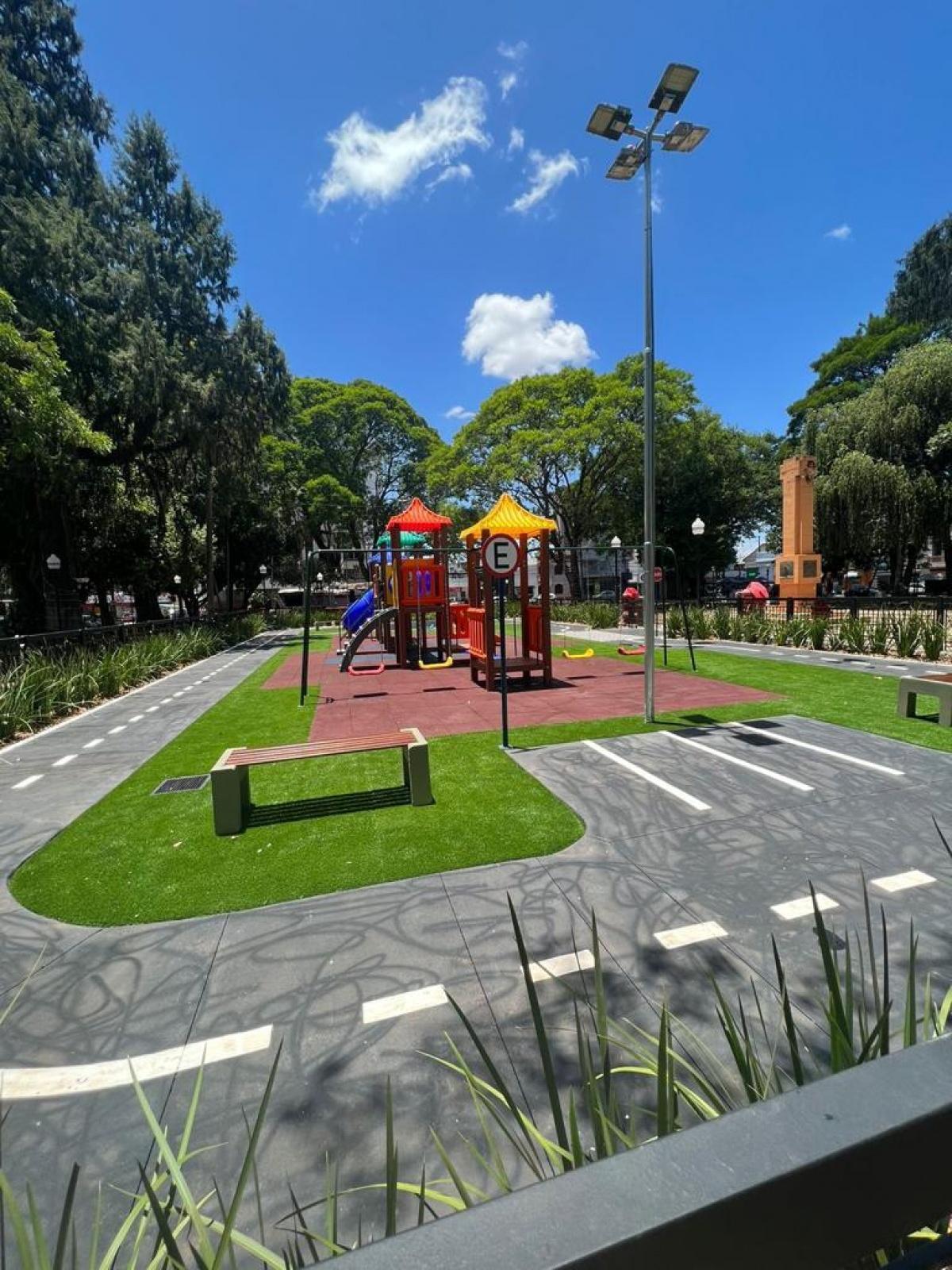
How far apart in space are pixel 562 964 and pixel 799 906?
1609mm

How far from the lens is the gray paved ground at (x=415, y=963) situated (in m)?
2.41

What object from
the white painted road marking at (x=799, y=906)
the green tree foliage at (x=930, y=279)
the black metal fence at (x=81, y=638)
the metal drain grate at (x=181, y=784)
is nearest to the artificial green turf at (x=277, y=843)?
the metal drain grate at (x=181, y=784)

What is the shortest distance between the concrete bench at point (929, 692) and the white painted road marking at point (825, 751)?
1990 millimetres

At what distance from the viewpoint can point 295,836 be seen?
509cm

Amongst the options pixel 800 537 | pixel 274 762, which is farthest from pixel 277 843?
pixel 800 537

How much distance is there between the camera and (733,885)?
4.02m

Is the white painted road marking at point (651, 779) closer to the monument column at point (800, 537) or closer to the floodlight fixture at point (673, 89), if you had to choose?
the floodlight fixture at point (673, 89)

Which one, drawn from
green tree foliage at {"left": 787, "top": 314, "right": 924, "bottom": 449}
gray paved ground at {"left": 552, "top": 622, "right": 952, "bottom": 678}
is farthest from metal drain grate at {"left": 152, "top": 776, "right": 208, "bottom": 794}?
green tree foliage at {"left": 787, "top": 314, "right": 924, "bottom": 449}

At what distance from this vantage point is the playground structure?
1179 cm

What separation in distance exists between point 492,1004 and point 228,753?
11.8 feet

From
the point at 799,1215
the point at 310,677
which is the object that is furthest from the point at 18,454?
the point at 799,1215

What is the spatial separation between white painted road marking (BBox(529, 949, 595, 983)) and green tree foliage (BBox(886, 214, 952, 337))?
168ft

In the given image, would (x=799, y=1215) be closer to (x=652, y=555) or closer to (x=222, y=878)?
(x=222, y=878)

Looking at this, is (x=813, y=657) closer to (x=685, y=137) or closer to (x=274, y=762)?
(x=685, y=137)
